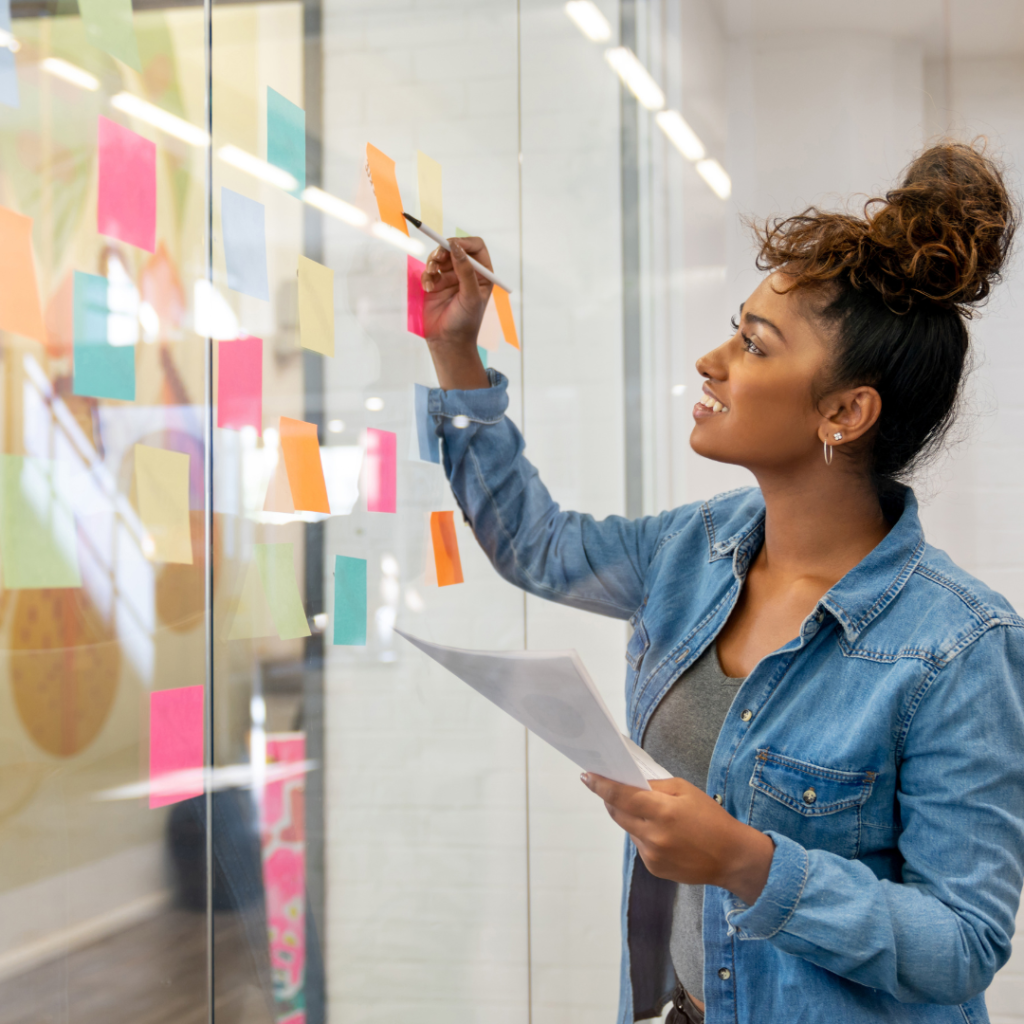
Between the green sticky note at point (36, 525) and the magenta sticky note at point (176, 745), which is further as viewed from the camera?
the magenta sticky note at point (176, 745)

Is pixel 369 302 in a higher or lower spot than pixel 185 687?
higher

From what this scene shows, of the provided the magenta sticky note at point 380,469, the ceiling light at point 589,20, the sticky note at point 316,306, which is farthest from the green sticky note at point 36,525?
the ceiling light at point 589,20

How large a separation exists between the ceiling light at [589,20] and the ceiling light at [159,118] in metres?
1.30

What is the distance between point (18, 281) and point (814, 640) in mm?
860

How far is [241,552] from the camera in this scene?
0.84 m

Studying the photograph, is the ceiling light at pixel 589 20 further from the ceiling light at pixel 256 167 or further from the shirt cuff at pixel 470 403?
the ceiling light at pixel 256 167

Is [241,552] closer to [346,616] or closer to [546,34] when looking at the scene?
[346,616]

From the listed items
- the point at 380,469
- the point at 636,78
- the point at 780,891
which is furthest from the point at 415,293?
the point at 636,78

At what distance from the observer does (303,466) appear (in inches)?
37.3

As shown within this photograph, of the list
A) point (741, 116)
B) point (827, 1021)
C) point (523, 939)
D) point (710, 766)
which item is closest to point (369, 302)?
point (710, 766)

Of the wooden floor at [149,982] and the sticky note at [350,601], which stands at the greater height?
the sticky note at [350,601]

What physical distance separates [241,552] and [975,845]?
75 cm

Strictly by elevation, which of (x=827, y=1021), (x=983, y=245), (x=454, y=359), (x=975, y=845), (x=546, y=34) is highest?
(x=546, y=34)

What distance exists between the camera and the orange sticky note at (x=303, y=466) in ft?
3.02
